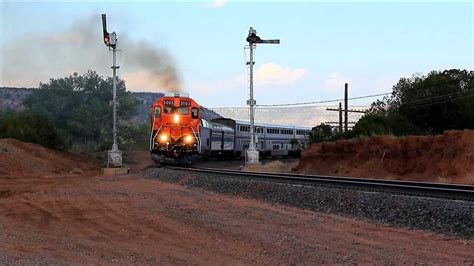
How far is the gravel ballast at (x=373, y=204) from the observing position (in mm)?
11875

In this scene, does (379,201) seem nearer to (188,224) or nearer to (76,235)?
(188,224)

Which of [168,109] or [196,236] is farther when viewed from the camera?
[168,109]

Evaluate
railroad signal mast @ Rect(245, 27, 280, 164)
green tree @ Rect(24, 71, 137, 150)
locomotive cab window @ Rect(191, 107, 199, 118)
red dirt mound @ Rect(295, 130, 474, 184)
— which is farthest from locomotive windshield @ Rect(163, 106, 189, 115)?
green tree @ Rect(24, 71, 137, 150)

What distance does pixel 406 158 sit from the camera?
3312 centimetres

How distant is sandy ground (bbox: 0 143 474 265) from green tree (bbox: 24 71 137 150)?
5719cm

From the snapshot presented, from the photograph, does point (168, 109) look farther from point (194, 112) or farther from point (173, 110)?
point (194, 112)

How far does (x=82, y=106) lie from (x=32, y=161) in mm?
52771

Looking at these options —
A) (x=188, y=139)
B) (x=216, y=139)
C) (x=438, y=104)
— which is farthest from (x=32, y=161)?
(x=438, y=104)

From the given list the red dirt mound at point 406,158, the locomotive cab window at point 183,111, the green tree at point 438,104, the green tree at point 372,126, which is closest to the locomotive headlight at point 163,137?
the locomotive cab window at point 183,111

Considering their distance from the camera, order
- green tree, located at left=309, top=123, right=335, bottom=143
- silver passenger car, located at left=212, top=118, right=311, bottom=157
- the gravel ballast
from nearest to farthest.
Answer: the gravel ballast < silver passenger car, located at left=212, top=118, right=311, bottom=157 < green tree, located at left=309, top=123, right=335, bottom=143

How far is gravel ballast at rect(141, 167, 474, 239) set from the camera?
11875mm

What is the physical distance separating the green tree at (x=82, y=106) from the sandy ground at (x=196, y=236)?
57.2 metres

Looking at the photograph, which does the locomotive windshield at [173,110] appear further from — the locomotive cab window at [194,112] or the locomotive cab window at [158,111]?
the locomotive cab window at [194,112]

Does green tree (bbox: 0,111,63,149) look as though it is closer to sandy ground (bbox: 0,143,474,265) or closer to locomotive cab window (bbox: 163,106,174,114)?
locomotive cab window (bbox: 163,106,174,114)
